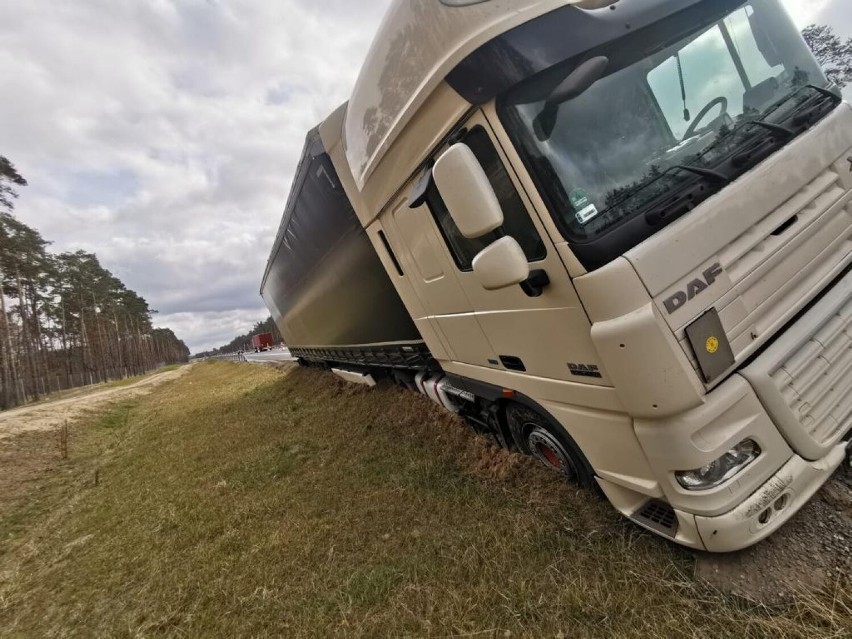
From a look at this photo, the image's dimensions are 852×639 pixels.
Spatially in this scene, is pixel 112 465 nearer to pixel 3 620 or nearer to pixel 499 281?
pixel 3 620

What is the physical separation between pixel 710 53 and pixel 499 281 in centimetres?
170

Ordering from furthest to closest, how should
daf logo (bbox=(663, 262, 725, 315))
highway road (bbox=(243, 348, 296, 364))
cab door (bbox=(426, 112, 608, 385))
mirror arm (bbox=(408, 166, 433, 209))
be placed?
highway road (bbox=(243, 348, 296, 364)), mirror arm (bbox=(408, 166, 433, 209)), cab door (bbox=(426, 112, 608, 385)), daf logo (bbox=(663, 262, 725, 315))

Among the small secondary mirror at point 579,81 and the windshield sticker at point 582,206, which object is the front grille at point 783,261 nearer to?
the windshield sticker at point 582,206

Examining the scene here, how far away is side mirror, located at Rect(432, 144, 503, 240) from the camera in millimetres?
1911

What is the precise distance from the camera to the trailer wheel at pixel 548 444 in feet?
8.68

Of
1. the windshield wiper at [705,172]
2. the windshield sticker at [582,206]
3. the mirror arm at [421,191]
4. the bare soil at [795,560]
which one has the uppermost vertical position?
the mirror arm at [421,191]

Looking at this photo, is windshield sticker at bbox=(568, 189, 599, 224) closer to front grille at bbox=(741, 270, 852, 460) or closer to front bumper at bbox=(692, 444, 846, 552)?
front grille at bbox=(741, 270, 852, 460)

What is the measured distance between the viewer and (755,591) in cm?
189

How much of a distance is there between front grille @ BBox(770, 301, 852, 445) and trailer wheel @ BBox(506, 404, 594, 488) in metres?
1.06

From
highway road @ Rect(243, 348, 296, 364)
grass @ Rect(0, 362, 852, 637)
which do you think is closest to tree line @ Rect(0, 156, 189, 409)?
highway road @ Rect(243, 348, 296, 364)

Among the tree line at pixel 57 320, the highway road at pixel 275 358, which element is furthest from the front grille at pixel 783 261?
the tree line at pixel 57 320

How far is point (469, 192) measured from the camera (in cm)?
193

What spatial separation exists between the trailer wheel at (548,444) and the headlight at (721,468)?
0.65 meters

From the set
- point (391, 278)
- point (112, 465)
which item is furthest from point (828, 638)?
point (112, 465)
